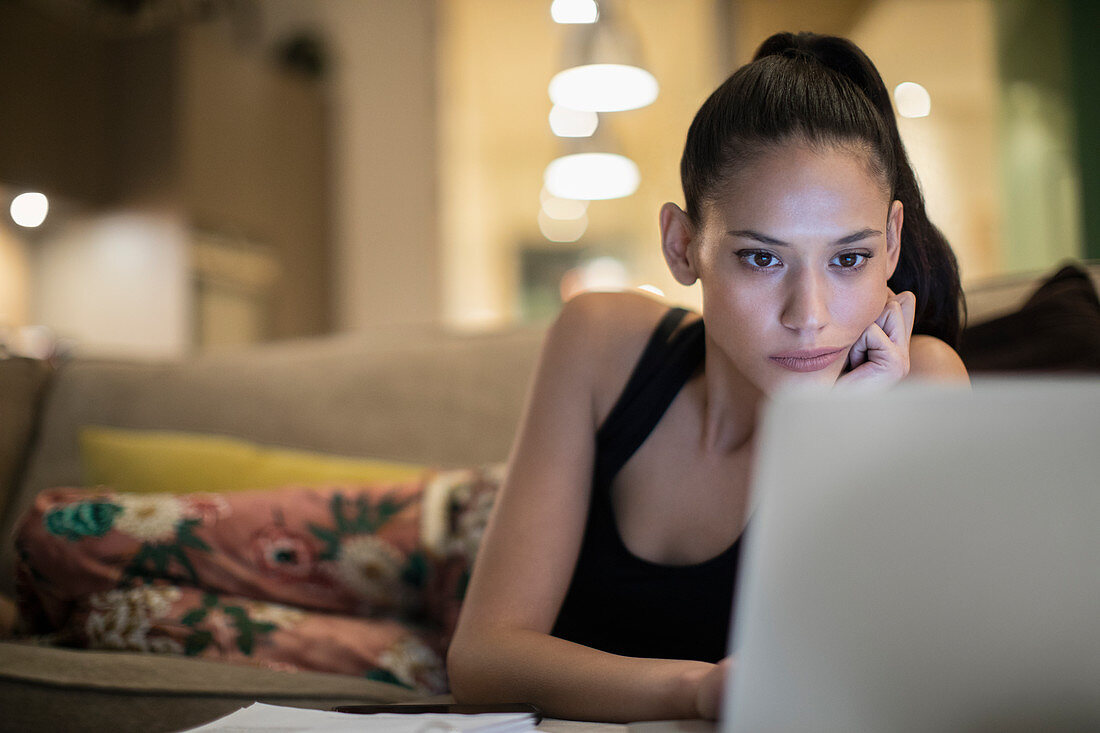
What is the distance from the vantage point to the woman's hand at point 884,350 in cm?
79

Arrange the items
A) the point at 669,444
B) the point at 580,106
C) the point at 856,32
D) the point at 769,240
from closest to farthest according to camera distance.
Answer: the point at 769,240
the point at 669,444
the point at 580,106
the point at 856,32

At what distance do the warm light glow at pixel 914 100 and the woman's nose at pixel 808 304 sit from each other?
243 cm

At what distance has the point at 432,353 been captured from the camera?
1753 mm

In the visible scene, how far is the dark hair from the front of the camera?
2.56 feet

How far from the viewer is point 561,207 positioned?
710cm

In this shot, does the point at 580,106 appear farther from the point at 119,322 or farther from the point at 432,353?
the point at 119,322

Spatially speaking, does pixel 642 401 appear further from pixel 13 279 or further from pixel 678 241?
pixel 13 279

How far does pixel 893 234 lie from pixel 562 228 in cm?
708

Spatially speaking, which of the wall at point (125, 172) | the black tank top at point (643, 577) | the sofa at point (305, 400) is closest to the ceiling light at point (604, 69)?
the sofa at point (305, 400)

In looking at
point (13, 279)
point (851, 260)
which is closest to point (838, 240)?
point (851, 260)

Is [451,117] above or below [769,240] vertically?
above

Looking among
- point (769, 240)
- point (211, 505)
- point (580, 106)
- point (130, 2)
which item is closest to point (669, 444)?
point (769, 240)

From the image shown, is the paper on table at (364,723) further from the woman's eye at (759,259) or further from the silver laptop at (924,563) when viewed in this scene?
the woman's eye at (759,259)

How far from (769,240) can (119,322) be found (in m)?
3.49
